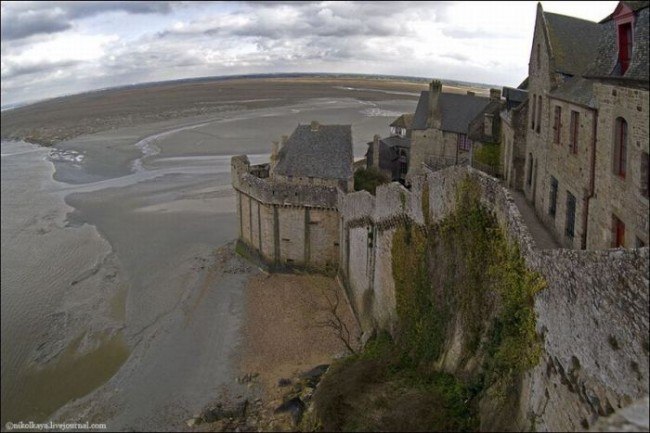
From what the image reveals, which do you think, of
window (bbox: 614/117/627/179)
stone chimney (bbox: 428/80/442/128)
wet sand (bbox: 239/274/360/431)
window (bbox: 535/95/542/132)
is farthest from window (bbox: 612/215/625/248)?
stone chimney (bbox: 428/80/442/128)

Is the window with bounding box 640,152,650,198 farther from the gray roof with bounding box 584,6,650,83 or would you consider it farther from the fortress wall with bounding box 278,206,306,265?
the fortress wall with bounding box 278,206,306,265

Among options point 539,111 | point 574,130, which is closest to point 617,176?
point 574,130

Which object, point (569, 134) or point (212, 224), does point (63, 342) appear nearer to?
point (212, 224)

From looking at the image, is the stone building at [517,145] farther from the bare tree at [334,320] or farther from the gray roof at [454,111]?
the gray roof at [454,111]

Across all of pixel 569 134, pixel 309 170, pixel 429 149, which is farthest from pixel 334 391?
pixel 429 149

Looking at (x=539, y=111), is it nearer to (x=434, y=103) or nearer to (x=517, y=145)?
(x=517, y=145)
